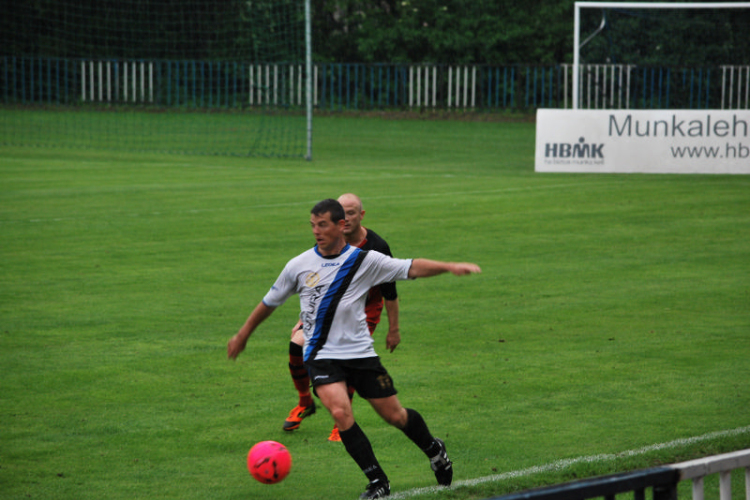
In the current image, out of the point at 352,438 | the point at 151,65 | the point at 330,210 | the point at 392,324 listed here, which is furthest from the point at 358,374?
the point at 151,65

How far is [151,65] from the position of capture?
44.1 meters

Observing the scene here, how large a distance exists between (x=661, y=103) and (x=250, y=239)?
3059cm

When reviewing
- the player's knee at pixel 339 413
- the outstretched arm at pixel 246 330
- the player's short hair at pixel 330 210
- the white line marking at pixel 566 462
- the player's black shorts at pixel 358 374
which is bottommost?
the white line marking at pixel 566 462

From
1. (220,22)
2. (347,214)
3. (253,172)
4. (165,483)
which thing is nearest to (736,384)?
(347,214)

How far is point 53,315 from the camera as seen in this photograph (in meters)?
Answer: 11.0

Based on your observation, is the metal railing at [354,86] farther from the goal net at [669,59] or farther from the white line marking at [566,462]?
the white line marking at [566,462]

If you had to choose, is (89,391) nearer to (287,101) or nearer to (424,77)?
(287,101)

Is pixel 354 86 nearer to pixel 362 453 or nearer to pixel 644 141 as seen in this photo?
pixel 644 141

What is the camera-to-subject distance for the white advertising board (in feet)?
82.1

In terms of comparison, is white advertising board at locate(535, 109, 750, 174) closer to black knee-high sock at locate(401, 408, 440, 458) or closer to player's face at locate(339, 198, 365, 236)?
player's face at locate(339, 198, 365, 236)

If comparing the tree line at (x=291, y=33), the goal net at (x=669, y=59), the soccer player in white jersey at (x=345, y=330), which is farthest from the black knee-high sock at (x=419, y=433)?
the goal net at (x=669, y=59)

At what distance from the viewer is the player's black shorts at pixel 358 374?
593 centimetres

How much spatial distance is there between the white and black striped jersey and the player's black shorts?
4 centimetres

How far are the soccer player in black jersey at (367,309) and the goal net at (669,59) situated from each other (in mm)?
34382
